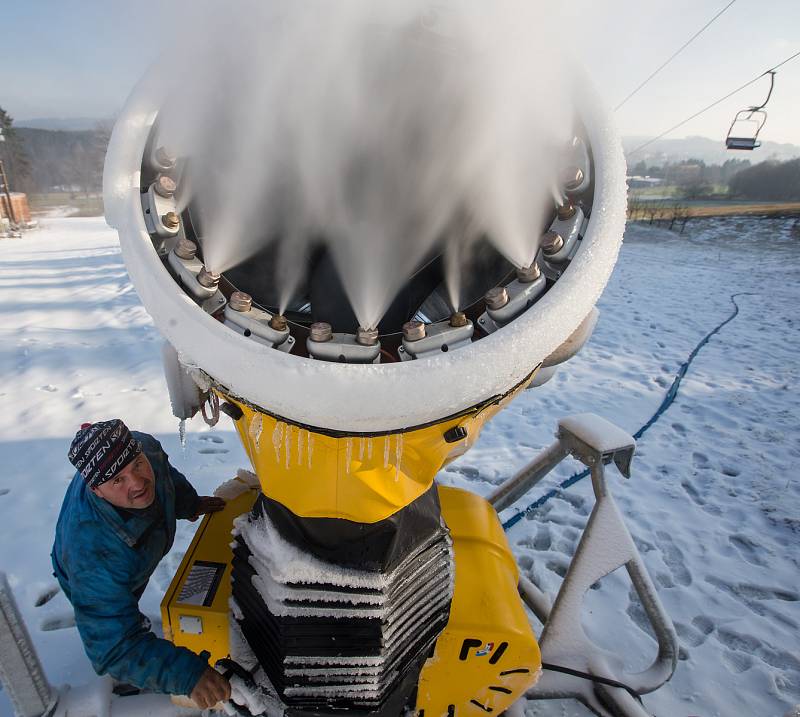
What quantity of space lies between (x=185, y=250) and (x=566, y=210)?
639 millimetres

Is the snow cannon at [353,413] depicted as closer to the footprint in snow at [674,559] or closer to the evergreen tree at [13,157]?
the footprint in snow at [674,559]

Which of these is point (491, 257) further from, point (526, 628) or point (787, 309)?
point (787, 309)

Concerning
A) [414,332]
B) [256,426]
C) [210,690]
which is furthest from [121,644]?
[414,332]

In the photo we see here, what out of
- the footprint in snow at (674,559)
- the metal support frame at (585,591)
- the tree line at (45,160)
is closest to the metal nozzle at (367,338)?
the metal support frame at (585,591)

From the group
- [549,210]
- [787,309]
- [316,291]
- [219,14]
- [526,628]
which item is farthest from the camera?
[787,309]

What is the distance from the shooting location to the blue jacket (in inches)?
46.6

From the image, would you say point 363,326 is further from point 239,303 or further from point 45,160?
point 45,160

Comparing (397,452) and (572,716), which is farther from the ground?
(397,452)

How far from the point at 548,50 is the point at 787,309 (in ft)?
30.9

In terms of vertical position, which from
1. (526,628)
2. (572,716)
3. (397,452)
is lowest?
(572,716)

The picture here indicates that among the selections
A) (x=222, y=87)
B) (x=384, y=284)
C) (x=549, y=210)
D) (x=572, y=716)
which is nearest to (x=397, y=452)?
(x=384, y=284)

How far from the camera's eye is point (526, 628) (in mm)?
1291

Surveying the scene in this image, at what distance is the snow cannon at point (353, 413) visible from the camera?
726mm

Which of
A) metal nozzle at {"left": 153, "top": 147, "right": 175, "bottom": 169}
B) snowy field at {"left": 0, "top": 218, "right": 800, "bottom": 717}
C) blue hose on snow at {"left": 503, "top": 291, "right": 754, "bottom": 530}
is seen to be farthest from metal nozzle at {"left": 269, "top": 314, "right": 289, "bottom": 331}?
snowy field at {"left": 0, "top": 218, "right": 800, "bottom": 717}
